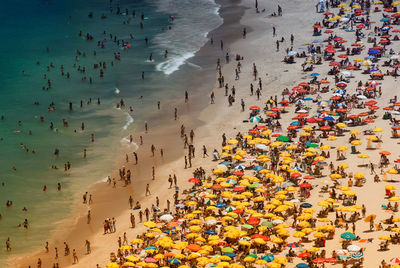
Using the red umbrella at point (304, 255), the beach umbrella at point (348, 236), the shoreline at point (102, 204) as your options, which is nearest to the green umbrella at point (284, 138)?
the shoreline at point (102, 204)

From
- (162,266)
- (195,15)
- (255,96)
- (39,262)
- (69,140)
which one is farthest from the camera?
(195,15)

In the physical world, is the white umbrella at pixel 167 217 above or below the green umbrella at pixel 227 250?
below

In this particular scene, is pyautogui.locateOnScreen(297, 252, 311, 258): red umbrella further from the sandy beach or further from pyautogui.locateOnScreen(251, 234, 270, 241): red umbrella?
pyautogui.locateOnScreen(251, 234, 270, 241): red umbrella

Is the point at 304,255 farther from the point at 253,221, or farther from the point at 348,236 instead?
the point at 253,221

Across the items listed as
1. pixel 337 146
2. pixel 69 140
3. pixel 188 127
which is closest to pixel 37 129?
pixel 69 140

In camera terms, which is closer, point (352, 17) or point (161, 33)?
point (352, 17)

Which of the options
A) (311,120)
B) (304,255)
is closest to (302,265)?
(304,255)

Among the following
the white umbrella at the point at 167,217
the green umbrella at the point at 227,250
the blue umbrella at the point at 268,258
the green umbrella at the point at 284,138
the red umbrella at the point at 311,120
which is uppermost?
the red umbrella at the point at 311,120

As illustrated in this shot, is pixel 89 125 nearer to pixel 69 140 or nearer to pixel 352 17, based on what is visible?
pixel 69 140

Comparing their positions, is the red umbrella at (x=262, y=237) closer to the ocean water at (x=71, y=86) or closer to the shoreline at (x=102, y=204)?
the shoreline at (x=102, y=204)
